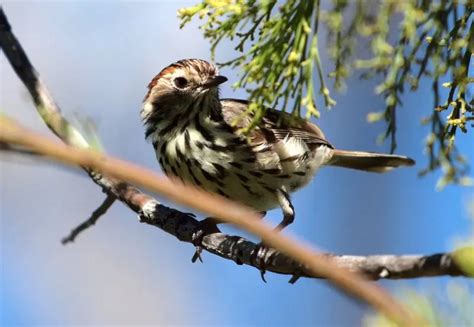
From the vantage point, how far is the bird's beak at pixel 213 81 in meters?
2.96

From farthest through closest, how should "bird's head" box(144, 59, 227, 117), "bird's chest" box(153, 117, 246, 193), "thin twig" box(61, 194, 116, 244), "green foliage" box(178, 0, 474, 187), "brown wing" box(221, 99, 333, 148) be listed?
1. "bird's head" box(144, 59, 227, 117)
2. "brown wing" box(221, 99, 333, 148)
3. "bird's chest" box(153, 117, 246, 193)
4. "thin twig" box(61, 194, 116, 244)
5. "green foliage" box(178, 0, 474, 187)

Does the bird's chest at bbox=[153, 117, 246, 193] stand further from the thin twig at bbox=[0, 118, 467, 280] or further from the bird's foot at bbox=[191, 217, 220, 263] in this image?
the thin twig at bbox=[0, 118, 467, 280]

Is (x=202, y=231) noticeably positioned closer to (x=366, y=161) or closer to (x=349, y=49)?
(x=349, y=49)

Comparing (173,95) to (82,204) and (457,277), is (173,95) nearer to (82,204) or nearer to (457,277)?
(457,277)

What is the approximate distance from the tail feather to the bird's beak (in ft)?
2.64

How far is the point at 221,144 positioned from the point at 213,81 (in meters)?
0.35

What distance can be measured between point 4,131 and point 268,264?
1114 mm

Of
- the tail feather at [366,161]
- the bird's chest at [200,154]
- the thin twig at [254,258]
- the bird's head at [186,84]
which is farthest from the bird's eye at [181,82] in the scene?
the thin twig at [254,258]

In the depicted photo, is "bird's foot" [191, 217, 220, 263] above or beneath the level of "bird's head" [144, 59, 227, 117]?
beneath

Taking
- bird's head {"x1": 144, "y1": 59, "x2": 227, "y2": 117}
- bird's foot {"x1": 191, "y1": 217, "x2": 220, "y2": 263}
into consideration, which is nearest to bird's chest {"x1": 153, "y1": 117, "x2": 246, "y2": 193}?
bird's head {"x1": 144, "y1": 59, "x2": 227, "y2": 117}

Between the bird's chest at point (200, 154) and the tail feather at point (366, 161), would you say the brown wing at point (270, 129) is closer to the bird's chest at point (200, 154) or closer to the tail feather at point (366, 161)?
the bird's chest at point (200, 154)

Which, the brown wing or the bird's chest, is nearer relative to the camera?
the bird's chest

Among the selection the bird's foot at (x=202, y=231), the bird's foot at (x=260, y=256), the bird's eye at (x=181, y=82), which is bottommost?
the bird's foot at (x=202, y=231)

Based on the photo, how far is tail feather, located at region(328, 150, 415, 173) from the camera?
3.54 meters
